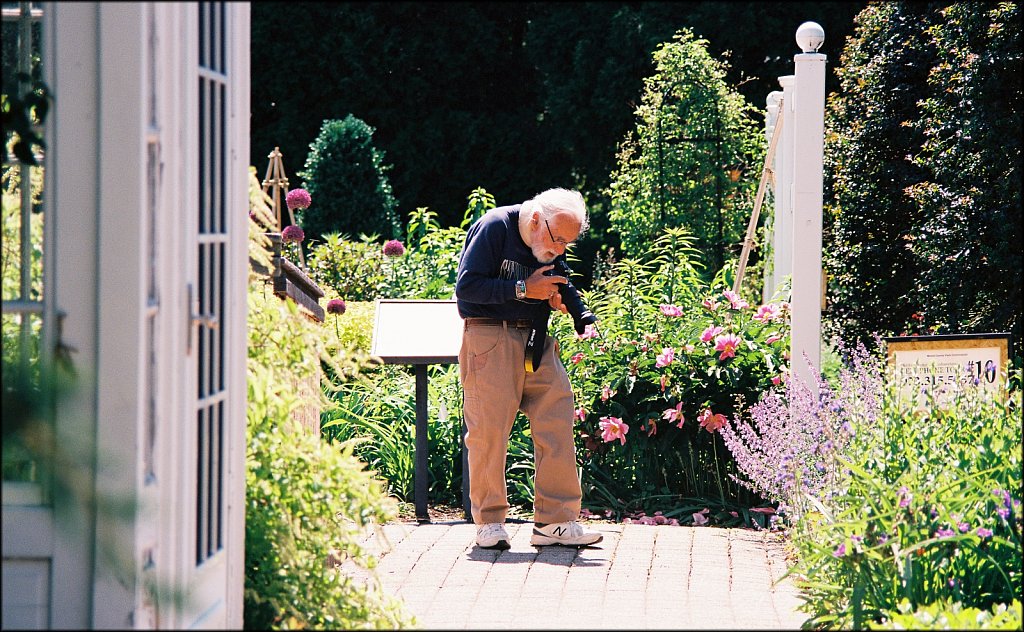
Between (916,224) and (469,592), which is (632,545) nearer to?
(469,592)

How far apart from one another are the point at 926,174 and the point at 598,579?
554cm

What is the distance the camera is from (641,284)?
7102 millimetres

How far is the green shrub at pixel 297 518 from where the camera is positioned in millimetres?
3447

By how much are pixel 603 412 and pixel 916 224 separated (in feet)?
12.1

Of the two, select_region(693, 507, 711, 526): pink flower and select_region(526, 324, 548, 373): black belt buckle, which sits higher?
select_region(526, 324, 548, 373): black belt buckle

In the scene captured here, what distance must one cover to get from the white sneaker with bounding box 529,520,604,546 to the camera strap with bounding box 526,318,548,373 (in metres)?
0.67

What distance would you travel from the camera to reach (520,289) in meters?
4.85

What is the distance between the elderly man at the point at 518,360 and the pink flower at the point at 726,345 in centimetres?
143

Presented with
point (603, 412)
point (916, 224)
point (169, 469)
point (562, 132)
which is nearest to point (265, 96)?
point (562, 132)

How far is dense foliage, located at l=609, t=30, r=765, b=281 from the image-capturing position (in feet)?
41.0

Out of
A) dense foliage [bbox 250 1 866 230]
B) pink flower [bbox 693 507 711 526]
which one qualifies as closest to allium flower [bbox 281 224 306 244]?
pink flower [bbox 693 507 711 526]

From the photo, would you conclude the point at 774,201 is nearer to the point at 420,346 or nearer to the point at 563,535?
the point at 420,346

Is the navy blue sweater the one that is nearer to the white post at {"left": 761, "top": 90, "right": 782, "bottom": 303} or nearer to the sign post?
the sign post

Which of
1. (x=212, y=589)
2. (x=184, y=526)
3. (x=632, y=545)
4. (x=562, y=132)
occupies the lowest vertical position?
(x=632, y=545)
